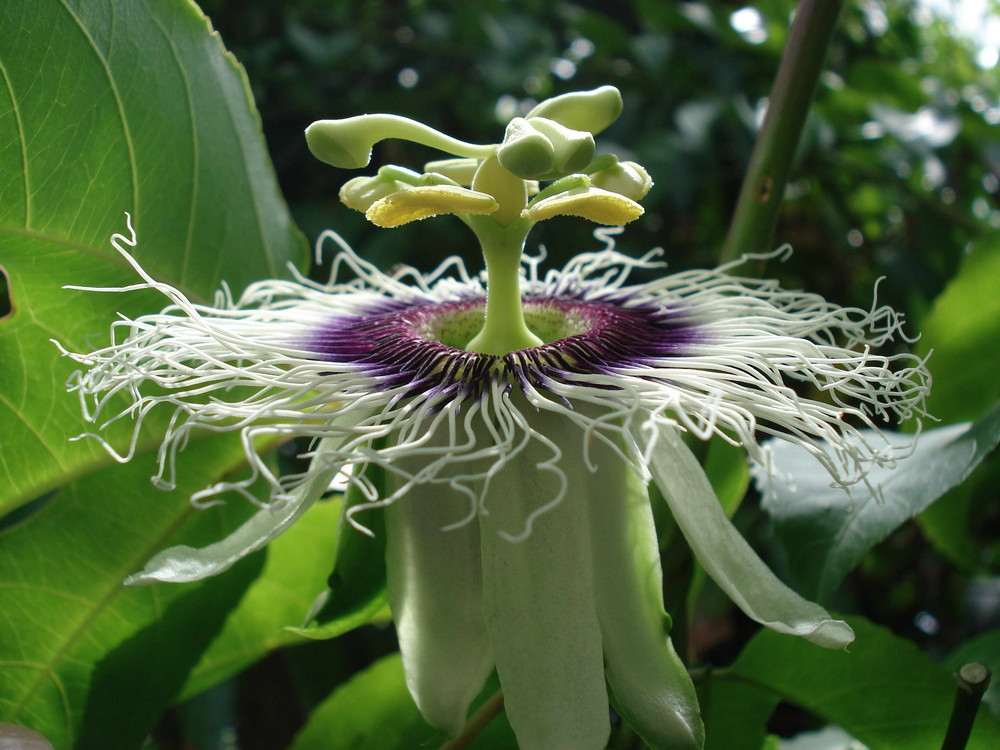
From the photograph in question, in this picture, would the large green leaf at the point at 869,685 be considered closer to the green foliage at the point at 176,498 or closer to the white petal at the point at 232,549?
the green foliage at the point at 176,498

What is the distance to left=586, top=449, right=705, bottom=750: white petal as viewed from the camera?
1.78 feet

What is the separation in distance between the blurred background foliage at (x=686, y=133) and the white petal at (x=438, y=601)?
0.88 meters

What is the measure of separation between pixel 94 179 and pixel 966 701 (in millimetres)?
709

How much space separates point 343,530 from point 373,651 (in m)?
0.92

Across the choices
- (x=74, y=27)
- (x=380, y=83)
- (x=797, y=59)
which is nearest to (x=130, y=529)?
(x=74, y=27)

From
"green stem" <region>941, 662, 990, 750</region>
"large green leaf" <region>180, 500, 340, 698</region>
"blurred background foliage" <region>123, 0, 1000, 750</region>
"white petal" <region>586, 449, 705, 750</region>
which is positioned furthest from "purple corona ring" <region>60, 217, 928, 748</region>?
"blurred background foliage" <region>123, 0, 1000, 750</region>

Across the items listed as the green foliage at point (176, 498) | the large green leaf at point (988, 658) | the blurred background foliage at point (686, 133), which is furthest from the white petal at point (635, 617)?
the blurred background foliage at point (686, 133)

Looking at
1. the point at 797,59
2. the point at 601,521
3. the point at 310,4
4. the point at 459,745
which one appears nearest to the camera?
the point at 601,521

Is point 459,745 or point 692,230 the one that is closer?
point 459,745

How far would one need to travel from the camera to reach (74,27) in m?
0.68

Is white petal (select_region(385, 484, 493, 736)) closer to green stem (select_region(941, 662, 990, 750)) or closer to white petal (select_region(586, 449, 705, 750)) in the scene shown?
white petal (select_region(586, 449, 705, 750))

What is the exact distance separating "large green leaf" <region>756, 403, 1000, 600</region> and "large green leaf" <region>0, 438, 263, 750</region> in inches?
18.2

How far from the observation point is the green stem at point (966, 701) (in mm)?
578

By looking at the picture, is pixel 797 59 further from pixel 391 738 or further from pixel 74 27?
pixel 391 738
